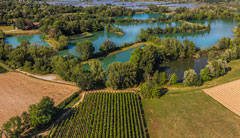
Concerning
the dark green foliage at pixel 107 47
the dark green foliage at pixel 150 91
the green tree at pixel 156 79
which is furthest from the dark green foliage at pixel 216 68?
the dark green foliage at pixel 107 47

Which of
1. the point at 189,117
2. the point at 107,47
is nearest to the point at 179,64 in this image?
the point at 107,47

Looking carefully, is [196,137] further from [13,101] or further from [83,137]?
[13,101]

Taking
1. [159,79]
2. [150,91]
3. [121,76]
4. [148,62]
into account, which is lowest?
[150,91]

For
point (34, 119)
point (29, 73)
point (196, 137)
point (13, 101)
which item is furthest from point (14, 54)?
point (196, 137)

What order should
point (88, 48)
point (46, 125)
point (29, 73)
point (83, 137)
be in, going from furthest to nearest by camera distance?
1. point (88, 48)
2. point (29, 73)
3. point (46, 125)
4. point (83, 137)

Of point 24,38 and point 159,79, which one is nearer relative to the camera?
point 159,79

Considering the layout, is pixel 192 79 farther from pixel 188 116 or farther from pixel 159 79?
pixel 188 116

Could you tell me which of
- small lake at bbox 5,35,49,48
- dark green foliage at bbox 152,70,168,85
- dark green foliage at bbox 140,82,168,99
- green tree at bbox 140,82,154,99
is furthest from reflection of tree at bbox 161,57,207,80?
small lake at bbox 5,35,49,48
